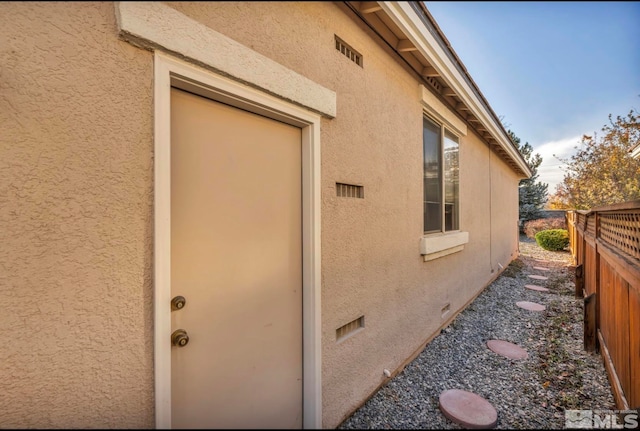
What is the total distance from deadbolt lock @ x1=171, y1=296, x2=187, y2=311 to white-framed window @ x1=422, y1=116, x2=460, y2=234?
3530 millimetres

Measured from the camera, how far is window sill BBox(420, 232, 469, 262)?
389 cm

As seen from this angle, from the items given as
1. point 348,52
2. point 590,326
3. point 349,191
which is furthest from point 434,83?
point 590,326

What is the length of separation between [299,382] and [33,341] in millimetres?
1758

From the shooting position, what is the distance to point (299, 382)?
2305 mm

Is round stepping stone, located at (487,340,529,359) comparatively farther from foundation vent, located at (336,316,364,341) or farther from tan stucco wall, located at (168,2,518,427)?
foundation vent, located at (336,316,364,341)

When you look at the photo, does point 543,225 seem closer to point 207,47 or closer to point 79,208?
point 207,47

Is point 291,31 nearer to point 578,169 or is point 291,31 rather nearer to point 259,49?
point 259,49

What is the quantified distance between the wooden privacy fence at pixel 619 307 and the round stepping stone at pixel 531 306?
1.58 meters

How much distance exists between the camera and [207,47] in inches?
63.0

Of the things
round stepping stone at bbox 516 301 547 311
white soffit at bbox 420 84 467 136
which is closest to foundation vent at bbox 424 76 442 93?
white soffit at bbox 420 84 467 136

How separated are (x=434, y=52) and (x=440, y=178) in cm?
190

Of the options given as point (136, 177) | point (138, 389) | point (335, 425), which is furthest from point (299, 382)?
point (136, 177)

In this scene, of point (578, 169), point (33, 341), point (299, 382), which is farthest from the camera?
point (578, 169)

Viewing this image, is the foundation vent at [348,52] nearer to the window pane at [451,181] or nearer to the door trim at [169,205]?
the door trim at [169,205]
